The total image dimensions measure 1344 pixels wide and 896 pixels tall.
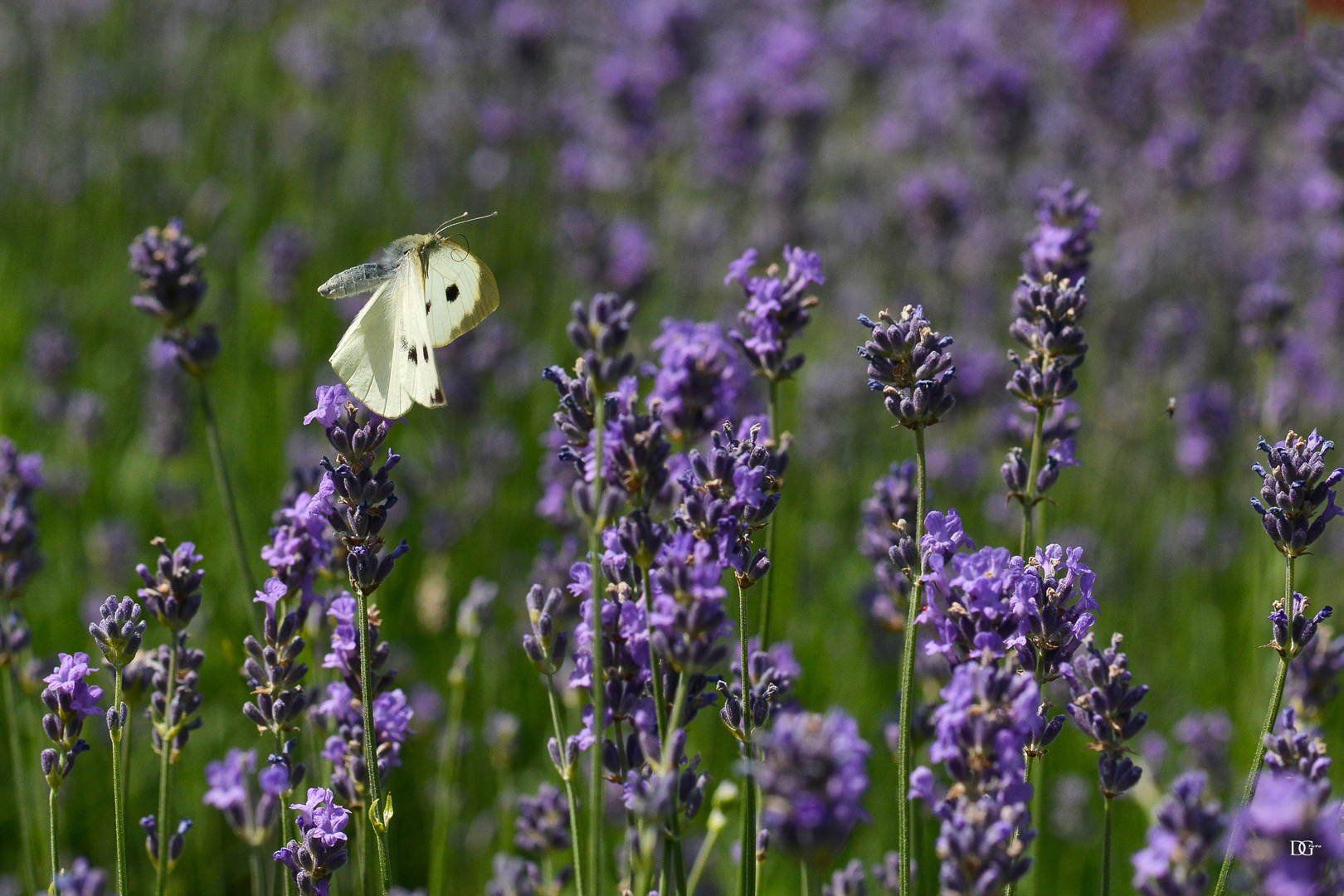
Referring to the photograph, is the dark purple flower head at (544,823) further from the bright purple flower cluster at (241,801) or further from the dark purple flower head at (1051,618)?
the dark purple flower head at (1051,618)

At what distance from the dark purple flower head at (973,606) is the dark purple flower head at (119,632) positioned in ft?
3.89

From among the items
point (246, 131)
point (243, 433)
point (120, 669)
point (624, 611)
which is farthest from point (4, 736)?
point (246, 131)

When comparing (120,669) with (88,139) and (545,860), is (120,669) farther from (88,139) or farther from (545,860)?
(88,139)

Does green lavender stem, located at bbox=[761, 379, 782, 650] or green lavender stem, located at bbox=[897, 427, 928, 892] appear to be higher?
green lavender stem, located at bbox=[761, 379, 782, 650]

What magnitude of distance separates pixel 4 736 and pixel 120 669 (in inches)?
74.8

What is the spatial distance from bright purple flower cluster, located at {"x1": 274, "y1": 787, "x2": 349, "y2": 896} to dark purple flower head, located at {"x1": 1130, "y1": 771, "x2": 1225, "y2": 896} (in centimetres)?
109

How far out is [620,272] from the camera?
15.3 ft

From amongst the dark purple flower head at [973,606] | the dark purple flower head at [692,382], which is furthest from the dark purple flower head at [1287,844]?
the dark purple flower head at [692,382]

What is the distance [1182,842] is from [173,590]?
5.01 ft

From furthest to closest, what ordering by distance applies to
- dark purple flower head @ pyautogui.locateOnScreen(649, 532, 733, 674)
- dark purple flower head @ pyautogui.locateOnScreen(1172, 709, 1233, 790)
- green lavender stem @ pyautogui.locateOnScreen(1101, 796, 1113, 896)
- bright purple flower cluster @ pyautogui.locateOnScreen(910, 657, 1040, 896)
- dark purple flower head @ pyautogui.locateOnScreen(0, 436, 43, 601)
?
dark purple flower head @ pyautogui.locateOnScreen(1172, 709, 1233, 790) < dark purple flower head @ pyautogui.locateOnScreen(0, 436, 43, 601) < green lavender stem @ pyautogui.locateOnScreen(1101, 796, 1113, 896) < dark purple flower head @ pyautogui.locateOnScreen(649, 532, 733, 674) < bright purple flower cluster @ pyautogui.locateOnScreen(910, 657, 1040, 896)

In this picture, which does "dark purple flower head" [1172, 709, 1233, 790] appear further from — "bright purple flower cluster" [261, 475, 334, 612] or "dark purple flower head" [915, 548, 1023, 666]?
"bright purple flower cluster" [261, 475, 334, 612]

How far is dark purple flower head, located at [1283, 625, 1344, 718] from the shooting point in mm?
2199

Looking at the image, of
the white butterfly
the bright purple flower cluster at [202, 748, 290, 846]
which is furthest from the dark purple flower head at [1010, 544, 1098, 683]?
the bright purple flower cluster at [202, 748, 290, 846]

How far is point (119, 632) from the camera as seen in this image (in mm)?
1687
